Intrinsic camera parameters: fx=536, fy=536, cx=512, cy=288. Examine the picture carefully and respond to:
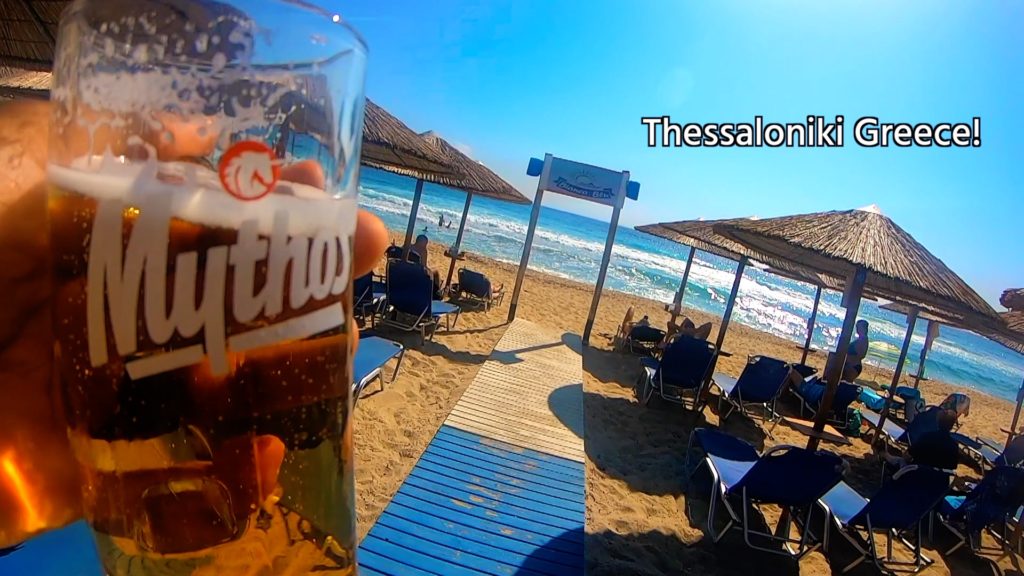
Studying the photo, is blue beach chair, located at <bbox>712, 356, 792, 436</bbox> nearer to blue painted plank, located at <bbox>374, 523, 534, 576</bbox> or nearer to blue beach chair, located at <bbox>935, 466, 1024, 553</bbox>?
blue beach chair, located at <bbox>935, 466, 1024, 553</bbox>

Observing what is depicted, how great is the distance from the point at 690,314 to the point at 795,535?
65.1ft

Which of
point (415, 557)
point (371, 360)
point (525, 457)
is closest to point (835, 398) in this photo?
point (525, 457)

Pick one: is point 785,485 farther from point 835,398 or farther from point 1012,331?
point 1012,331

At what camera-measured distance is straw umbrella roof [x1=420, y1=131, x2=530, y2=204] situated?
10586 millimetres

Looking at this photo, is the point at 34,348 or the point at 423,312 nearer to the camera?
the point at 34,348

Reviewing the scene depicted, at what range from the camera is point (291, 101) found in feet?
1.94

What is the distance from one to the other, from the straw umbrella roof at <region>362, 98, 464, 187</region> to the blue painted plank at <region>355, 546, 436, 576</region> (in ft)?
16.3

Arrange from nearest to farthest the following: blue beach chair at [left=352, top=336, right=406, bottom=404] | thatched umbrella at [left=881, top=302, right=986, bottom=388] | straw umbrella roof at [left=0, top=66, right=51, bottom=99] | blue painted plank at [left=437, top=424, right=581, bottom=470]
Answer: blue painted plank at [left=437, top=424, right=581, bottom=470] < blue beach chair at [left=352, top=336, right=406, bottom=404] < straw umbrella roof at [left=0, top=66, right=51, bottom=99] < thatched umbrella at [left=881, top=302, right=986, bottom=388]

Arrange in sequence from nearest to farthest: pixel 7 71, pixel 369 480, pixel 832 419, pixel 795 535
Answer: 1. pixel 369 480
2. pixel 795 535
3. pixel 7 71
4. pixel 832 419

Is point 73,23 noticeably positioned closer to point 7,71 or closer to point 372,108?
point 372,108

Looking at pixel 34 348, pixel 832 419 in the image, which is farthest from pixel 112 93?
pixel 832 419

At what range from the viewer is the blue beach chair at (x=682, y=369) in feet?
23.5

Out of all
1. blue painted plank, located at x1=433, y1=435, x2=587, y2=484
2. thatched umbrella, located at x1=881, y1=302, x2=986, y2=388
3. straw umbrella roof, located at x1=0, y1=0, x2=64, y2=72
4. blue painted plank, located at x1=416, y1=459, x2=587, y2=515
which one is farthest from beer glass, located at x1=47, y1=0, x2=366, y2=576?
thatched umbrella, located at x1=881, y1=302, x2=986, y2=388

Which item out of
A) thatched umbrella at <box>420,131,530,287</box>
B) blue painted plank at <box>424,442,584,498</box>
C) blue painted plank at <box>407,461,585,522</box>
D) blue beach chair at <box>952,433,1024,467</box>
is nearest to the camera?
blue painted plank at <box>407,461,585,522</box>
